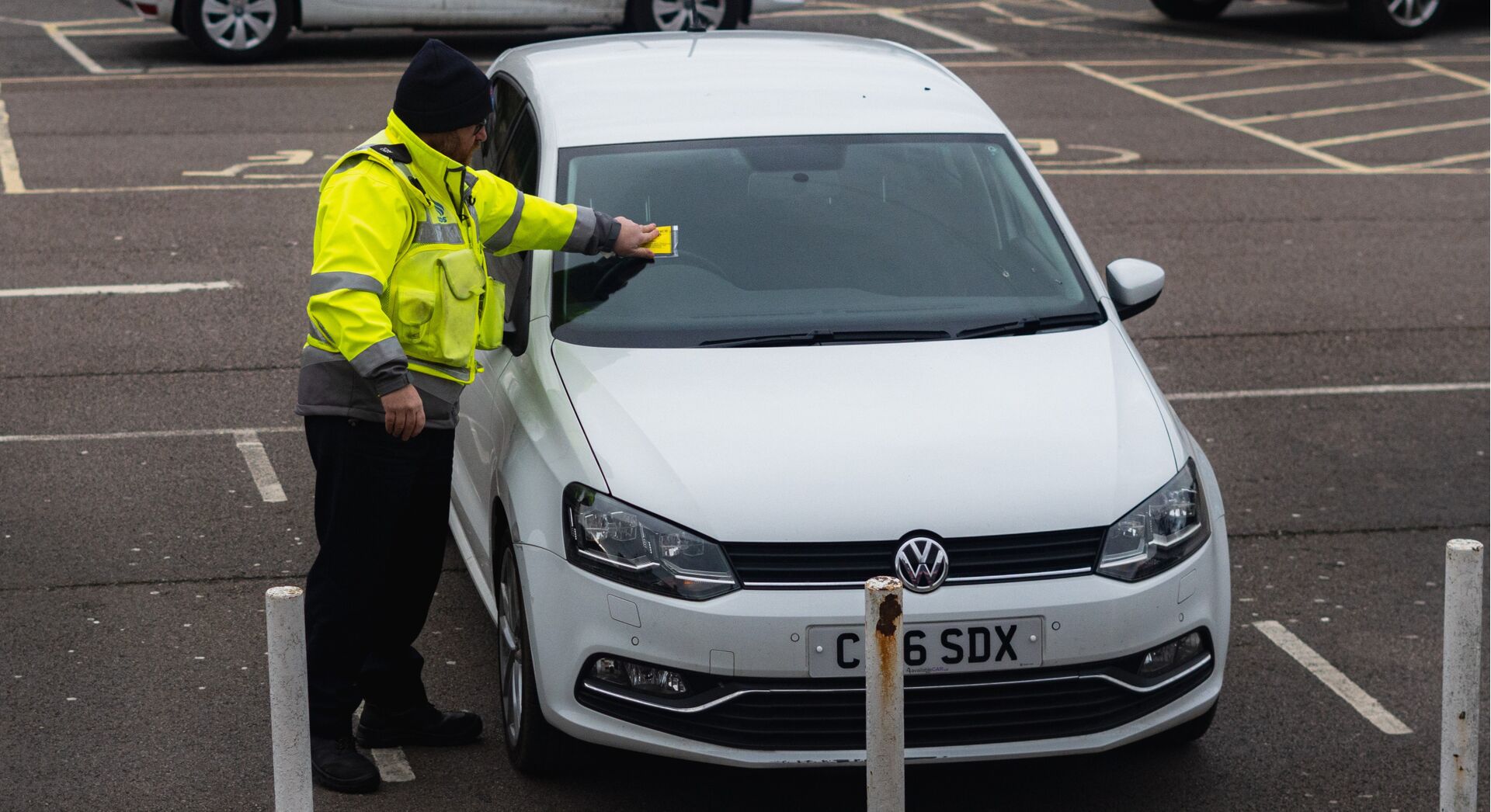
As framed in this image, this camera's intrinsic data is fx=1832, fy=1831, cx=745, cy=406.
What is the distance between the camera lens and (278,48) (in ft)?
57.7

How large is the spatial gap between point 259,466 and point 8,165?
Answer: 21.5 ft

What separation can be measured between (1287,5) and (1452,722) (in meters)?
21.7

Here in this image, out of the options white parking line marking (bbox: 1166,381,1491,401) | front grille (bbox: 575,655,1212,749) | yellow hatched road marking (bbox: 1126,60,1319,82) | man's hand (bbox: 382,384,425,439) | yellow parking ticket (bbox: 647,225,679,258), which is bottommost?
white parking line marking (bbox: 1166,381,1491,401)

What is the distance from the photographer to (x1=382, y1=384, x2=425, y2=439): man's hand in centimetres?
430

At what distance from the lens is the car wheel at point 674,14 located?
17844mm

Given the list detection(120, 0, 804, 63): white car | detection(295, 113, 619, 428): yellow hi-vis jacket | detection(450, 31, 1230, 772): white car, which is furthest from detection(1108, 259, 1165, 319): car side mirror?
detection(120, 0, 804, 63): white car

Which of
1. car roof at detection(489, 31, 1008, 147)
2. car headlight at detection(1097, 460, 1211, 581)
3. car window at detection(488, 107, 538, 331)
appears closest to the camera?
car headlight at detection(1097, 460, 1211, 581)

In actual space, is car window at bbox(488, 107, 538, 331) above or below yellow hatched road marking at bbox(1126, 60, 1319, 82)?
above

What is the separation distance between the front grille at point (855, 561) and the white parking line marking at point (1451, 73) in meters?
15.2

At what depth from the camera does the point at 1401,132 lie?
15320 mm

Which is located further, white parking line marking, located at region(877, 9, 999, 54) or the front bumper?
white parking line marking, located at region(877, 9, 999, 54)

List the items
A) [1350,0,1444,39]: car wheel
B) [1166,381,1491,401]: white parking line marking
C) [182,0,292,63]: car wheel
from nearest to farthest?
[1166,381,1491,401]: white parking line marking, [182,0,292,63]: car wheel, [1350,0,1444,39]: car wheel

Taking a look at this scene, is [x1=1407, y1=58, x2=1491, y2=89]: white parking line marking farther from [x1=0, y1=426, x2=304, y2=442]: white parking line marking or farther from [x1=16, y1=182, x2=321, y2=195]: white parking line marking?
[x1=0, y1=426, x2=304, y2=442]: white parking line marking

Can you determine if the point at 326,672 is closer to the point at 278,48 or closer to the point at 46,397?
the point at 46,397
